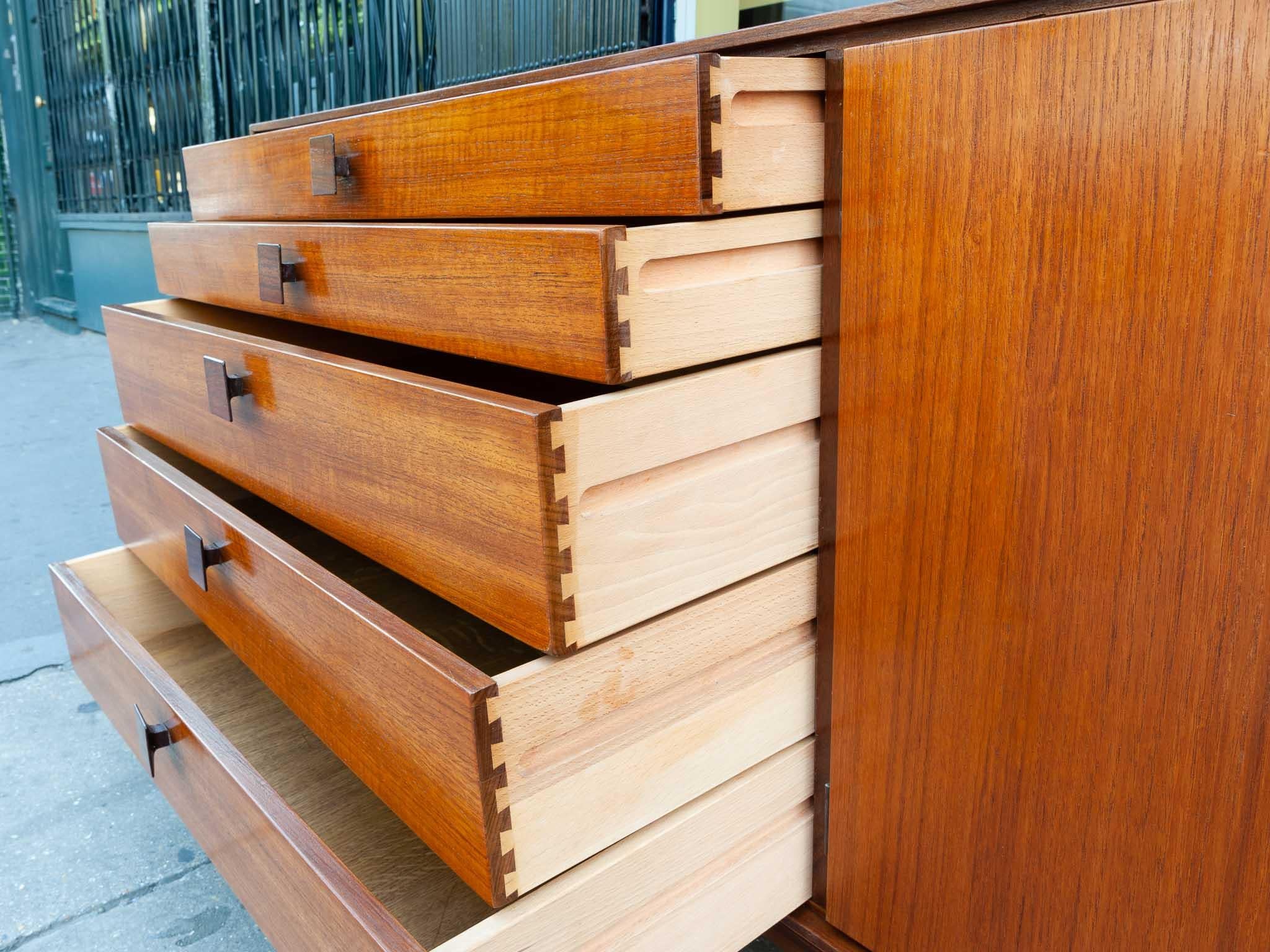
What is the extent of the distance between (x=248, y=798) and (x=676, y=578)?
350 millimetres

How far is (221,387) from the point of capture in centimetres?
79

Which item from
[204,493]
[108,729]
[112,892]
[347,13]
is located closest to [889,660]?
[204,493]

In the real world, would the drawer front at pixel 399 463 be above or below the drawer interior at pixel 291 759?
above

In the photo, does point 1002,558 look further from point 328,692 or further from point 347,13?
point 347,13

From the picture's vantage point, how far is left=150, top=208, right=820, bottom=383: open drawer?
1.58 feet

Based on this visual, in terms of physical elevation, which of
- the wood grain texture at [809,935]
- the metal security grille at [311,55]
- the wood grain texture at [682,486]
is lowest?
the wood grain texture at [809,935]

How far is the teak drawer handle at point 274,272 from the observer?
0.77 m

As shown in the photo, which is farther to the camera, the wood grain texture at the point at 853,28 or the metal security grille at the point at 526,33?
the metal security grille at the point at 526,33

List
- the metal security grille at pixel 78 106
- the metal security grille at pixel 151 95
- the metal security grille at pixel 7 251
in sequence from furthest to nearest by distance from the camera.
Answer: the metal security grille at pixel 7 251 < the metal security grille at pixel 78 106 < the metal security grille at pixel 151 95

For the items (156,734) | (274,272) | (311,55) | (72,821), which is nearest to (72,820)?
(72,821)

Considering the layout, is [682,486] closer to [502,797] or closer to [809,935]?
[502,797]

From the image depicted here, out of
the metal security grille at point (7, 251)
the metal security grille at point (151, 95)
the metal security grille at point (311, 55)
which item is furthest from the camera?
the metal security grille at point (7, 251)

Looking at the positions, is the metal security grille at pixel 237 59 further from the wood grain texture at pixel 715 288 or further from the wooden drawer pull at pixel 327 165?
the wood grain texture at pixel 715 288

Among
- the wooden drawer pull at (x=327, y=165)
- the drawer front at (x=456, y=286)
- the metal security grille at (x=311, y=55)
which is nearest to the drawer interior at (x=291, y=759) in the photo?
the drawer front at (x=456, y=286)
